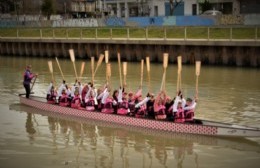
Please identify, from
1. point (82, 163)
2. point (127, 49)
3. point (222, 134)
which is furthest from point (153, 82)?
point (82, 163)

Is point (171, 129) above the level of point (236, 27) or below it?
below

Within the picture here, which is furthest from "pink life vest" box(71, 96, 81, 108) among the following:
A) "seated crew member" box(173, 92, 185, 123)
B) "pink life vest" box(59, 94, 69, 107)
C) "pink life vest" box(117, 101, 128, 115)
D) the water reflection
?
"seated crew member" box(173, 92, 185, 123)

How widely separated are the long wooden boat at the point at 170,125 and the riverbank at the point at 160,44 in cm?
1707

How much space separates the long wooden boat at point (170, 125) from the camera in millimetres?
16000

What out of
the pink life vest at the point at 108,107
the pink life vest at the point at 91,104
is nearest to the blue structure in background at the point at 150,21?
the pink life vest at the point at 91,104

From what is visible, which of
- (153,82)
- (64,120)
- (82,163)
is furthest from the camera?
(153,82)

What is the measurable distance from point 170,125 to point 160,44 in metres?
20.1

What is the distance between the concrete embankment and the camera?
33.4m

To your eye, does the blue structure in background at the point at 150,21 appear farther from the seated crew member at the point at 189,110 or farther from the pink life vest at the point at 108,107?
the seated crew member at the point at 189,110

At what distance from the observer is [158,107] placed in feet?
58.1

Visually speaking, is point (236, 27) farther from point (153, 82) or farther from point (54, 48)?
point (54, 48)

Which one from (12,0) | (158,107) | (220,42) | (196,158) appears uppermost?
(12,0)

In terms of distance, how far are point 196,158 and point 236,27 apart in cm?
2710

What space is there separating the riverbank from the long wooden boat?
17.1 metres
